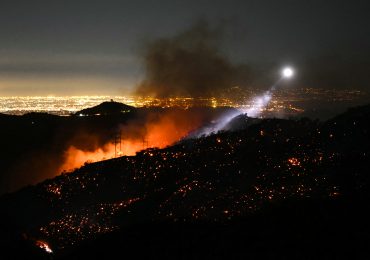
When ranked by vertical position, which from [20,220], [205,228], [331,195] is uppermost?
[331,195]

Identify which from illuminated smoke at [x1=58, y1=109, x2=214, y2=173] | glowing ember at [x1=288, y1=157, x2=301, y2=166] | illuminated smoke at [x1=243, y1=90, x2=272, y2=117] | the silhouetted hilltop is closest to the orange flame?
illuminated smoke at [x1=58, y1=109, x2=214, y2=173]

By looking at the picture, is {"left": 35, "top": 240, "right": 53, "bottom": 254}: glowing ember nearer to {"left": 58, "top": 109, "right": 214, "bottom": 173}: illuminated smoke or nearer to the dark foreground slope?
the dark foreground slope

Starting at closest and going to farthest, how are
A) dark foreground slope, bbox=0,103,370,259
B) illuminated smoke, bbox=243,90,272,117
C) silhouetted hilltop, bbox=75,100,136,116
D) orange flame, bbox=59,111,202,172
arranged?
1. dark foreground slope, bbox=0,103,370,259
2. orange flame, bbox=59,111,202,172
3. silhouetted hilltop, bbox=75,100,136,116
4. illuminated smoke, bbox=243,90,272,117

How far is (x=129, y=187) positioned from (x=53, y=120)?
36428mm

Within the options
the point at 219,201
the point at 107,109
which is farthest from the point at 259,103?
the point at 219,201

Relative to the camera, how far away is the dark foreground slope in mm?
15367

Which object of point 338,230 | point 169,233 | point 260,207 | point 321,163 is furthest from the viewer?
point 321,163

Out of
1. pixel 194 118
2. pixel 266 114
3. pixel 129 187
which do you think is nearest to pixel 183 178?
pixel 129 187

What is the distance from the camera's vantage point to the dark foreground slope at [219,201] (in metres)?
15.4

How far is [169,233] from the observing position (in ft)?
56.0

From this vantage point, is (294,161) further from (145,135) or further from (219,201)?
(145,135)

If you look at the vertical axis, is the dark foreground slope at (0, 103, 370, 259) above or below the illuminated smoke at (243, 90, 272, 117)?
below

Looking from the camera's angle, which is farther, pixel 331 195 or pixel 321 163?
pixel 321 163

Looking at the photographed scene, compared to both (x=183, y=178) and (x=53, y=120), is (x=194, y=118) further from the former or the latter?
(x=183, y=178)
